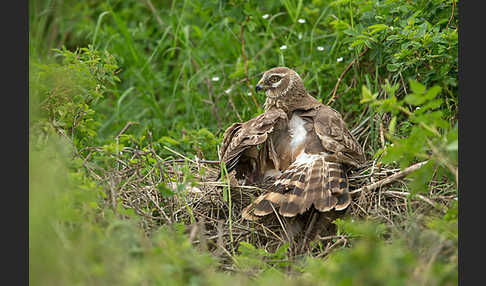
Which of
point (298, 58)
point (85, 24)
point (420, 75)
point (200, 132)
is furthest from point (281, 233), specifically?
point (85, 24)

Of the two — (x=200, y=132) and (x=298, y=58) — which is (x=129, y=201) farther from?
(x=298, y=58)

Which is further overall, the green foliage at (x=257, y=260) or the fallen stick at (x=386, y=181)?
the fallen stick at (x=386, y=181)

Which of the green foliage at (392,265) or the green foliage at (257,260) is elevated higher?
the green foliage at (392,265)

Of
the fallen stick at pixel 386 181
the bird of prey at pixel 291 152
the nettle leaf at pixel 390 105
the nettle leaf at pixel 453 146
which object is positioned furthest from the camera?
the bird of prey at pixel 291 152

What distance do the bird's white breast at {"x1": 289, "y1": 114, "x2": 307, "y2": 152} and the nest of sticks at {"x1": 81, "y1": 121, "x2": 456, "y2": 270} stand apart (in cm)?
56

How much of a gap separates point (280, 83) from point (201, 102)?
1823 mm

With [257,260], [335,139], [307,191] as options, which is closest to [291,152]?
Answer: [335,139]

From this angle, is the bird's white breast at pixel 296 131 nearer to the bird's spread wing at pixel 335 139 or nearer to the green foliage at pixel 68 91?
the bird's spread wing at pixel 335 139

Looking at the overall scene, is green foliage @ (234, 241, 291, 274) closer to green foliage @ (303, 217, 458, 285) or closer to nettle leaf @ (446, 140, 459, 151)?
green foliage @ (303, 217, 458, 285)

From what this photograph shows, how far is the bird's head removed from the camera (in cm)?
535

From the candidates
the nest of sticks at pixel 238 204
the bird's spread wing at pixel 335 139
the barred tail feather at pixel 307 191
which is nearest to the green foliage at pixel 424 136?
the nest of sticks at pixel 238 204

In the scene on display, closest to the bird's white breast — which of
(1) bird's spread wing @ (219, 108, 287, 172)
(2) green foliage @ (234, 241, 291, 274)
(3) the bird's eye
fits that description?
(1) bird's spread wing @ (219, 108, 287, 172)

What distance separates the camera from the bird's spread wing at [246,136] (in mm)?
4719

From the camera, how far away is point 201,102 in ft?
22.8
